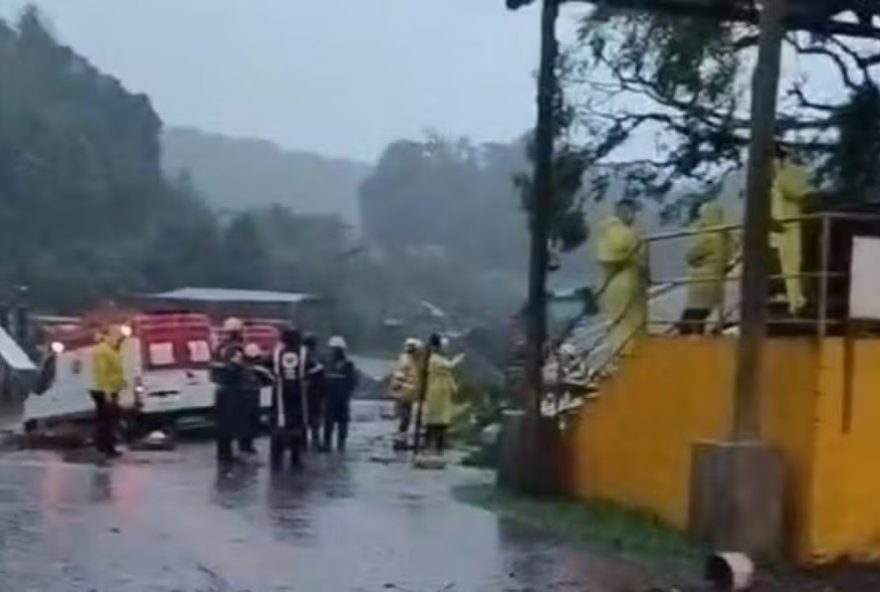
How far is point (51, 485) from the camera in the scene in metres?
20.7

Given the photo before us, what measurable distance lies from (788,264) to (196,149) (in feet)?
293

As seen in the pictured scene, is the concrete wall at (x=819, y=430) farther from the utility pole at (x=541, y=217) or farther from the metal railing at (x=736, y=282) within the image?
the utility pole at (x=541, y=217)

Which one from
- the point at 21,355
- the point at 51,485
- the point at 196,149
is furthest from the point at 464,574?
the point at 196,149

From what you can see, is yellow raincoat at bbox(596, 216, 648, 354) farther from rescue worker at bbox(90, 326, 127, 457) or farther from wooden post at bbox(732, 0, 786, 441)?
rescue worker at bbox(90, 326, 127, 457)

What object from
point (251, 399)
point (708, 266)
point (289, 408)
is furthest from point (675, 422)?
point (251, 399)

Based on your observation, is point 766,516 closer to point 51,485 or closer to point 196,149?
point 51,485

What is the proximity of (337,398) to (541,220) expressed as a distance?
33.1ft

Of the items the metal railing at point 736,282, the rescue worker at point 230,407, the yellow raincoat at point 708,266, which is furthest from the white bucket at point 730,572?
the rescue worker at point 230,407

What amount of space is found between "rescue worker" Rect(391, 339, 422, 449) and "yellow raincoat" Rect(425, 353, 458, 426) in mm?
584

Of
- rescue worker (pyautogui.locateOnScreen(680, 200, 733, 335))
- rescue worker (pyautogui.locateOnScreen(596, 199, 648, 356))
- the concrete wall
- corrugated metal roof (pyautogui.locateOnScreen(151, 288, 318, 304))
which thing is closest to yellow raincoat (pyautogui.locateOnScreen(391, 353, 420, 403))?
rescue worker (pyautogui.locateOnScreen(596, 199, 648, 356))

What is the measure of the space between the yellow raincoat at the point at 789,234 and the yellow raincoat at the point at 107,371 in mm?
13115

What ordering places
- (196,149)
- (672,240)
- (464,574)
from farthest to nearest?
(196,149), (672,240), (464,574)

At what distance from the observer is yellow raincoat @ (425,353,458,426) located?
2811cm

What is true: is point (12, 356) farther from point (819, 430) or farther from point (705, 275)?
point (819, 430)
